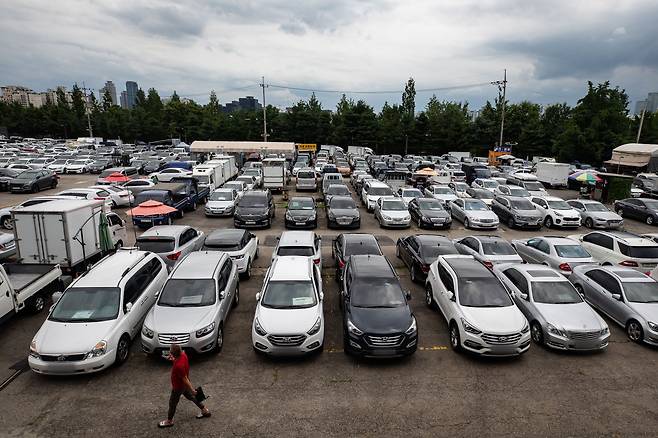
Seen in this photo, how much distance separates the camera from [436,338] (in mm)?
10438

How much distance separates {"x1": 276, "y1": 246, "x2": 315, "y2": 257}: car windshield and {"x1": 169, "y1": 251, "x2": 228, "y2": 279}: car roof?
229cm

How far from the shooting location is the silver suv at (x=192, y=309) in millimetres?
A: 8852

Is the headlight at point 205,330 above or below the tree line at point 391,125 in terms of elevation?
below

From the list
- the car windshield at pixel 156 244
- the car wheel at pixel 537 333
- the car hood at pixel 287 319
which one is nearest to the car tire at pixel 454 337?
the car wheel at pixel 537 333

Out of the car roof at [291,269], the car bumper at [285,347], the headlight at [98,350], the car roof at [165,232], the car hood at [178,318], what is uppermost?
the car roof at [165,232]

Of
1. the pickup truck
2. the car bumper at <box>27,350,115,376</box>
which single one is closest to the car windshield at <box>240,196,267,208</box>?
the pickup truck

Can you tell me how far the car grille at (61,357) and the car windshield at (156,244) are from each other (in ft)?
18.6

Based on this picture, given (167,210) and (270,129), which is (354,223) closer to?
(167,210)

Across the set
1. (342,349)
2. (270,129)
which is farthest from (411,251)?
(270,129)

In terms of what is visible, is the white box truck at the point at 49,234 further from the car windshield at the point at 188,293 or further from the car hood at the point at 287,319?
the car hood at the point at 287,319

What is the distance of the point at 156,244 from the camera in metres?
13.7

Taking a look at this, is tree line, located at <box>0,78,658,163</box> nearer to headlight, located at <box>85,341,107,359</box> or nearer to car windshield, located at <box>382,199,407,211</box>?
car windshield, located at <box>382,199,407,211</box>

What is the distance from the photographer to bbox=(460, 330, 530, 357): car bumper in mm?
9070

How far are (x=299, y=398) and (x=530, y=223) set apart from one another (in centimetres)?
1862
